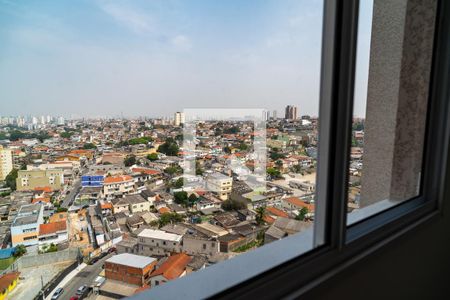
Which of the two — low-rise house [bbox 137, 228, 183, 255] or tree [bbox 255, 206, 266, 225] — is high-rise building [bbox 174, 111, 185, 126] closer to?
low-rise house [bbox 137, 228, 183, 255]

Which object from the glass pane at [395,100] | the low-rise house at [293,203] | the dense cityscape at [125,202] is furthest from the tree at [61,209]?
the glass pane at [395,100]

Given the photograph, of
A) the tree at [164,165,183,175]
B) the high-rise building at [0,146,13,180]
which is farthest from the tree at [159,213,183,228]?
the high-rise building at [0,146,13,180]

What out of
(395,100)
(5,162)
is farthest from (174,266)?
(395,100)

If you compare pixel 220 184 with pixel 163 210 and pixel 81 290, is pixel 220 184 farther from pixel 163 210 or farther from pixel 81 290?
pixel 81 290

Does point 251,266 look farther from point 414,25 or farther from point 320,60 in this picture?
point 414,25

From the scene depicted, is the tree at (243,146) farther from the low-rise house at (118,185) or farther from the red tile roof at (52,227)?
the red tile roof at (52,227)
